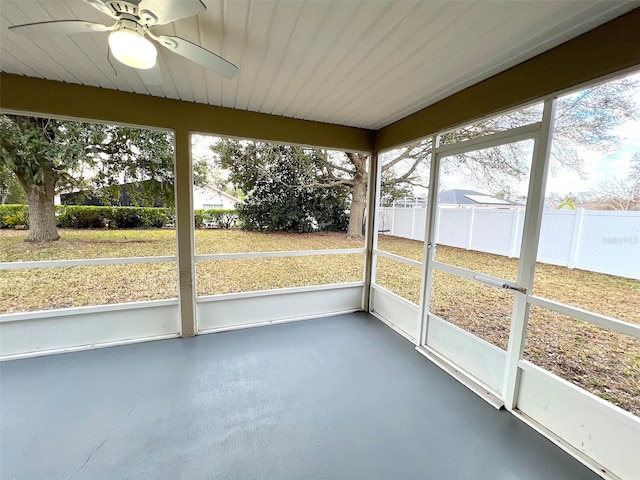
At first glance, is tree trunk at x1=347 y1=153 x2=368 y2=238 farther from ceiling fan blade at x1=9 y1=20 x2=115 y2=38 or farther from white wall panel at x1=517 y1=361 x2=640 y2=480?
ceiling fan blade at x1=9 y1=20 x2=115 y2=38

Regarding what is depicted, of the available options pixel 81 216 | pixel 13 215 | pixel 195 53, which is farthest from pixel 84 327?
pixel 195 53

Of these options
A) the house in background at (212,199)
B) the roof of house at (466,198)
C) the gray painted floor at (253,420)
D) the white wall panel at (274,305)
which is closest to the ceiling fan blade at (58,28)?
the house in background at (212,199)

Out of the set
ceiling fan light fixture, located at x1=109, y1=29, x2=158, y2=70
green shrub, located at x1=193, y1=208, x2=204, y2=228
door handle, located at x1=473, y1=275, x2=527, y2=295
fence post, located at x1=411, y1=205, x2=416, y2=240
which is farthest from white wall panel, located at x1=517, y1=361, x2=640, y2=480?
green shrub, located at x1=193, y1=208, x2=204, y2=228

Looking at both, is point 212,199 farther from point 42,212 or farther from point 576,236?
point 576,236

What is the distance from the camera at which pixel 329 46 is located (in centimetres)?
169

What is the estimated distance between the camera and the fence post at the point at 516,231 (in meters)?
1.98

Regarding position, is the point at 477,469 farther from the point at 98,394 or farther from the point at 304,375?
the point at 98,394

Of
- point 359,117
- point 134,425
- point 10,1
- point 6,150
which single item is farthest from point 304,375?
point 6,150

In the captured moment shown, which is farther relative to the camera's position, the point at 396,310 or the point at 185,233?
the point at 396,310

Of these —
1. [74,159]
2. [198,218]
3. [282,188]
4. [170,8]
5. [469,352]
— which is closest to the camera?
[170,8]

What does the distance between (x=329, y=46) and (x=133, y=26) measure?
1047 mm

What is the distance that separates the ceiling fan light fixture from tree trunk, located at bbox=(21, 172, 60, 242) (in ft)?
7.39

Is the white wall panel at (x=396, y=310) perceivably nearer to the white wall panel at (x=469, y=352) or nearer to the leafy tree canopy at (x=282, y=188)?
the white wall panel at (x=469, y=352)

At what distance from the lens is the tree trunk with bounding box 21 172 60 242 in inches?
103
